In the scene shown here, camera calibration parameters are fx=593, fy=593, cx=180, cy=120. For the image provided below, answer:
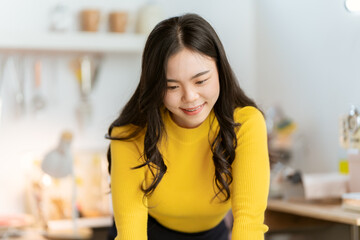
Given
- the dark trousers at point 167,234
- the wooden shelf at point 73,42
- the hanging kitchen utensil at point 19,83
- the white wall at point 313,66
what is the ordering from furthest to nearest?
the hanging kitchen utensil at point 19,83
the wooden shelf at point 73,42
the white wall at point 313,66
the dark trousers at point 167,234

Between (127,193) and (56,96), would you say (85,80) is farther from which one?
(127,193)

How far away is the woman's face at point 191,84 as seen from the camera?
3.74ft

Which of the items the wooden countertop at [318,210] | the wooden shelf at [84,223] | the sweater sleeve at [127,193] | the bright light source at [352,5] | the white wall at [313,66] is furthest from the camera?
the wooden shelf at [84,223]

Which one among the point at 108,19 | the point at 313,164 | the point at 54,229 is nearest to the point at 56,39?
the point at 108,19

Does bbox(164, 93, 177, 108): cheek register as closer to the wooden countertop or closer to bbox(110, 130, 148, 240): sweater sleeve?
bbox(110, 130, 148, 240): sweater sleeve

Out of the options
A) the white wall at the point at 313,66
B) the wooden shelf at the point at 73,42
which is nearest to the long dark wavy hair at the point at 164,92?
the white wall at the point at 313,66

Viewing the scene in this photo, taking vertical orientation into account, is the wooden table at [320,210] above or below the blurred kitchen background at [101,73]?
below

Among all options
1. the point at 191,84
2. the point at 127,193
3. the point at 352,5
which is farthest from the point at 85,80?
the point at 191,84

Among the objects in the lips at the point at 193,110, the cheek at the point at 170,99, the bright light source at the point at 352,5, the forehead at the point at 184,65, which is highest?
the bright light source at the point at 352,5

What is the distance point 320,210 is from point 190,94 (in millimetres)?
1040

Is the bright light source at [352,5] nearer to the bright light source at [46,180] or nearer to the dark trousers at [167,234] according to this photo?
the dark trousers at [167,234]

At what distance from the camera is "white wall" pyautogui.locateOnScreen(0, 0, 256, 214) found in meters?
2.84

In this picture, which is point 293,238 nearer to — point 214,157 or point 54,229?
point 54,229

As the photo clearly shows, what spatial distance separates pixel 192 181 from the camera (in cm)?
134
